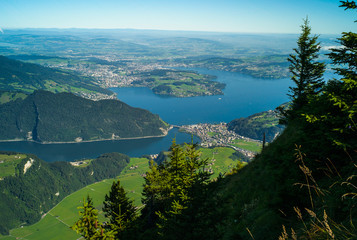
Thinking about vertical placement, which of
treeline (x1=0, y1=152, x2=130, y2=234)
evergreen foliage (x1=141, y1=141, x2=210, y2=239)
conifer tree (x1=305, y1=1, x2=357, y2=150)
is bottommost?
treeline (x1=0, y1=152, x2=130, y2=234)

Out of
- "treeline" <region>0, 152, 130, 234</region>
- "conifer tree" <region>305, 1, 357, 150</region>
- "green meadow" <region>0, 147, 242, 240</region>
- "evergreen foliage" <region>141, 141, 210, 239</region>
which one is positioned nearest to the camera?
"conifer tree" <region>305, 1, 357, 150</region>

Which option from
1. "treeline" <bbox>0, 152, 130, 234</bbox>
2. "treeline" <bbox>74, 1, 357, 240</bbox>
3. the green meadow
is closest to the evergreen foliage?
"treeline" <bbox>74, 1, 357, 240</bbox>

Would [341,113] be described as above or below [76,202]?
above

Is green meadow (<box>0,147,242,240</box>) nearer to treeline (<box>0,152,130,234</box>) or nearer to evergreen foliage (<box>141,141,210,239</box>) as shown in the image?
treeline (<box>0,152,130,234</box>)

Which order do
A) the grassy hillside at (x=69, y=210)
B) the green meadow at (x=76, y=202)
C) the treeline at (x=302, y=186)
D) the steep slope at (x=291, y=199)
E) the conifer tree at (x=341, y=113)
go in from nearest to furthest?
1. the steep slope at (x=291, y=199)
2. the treeline at (x=302, y=186)
3. the conifer tree at (x=341, y=113)
4. the grassy hillside at (x=69, y=210)
5. the green meadow at (x=76, y=202)

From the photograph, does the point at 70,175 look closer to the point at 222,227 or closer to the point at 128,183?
the point at 128,183

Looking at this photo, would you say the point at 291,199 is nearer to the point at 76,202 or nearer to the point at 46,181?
the point at 76,202

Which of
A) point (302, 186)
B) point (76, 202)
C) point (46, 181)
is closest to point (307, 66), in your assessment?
point (302, 186)

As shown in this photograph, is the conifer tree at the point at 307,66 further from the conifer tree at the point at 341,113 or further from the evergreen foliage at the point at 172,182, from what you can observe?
the conifer tree at the point at 341,113

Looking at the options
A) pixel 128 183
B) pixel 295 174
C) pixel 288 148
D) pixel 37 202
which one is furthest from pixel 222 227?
pixel 37 202

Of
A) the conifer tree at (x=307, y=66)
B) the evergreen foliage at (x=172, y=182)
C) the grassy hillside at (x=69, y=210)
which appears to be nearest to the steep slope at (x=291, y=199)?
the evergreen foliage at (x=172, y=182)
